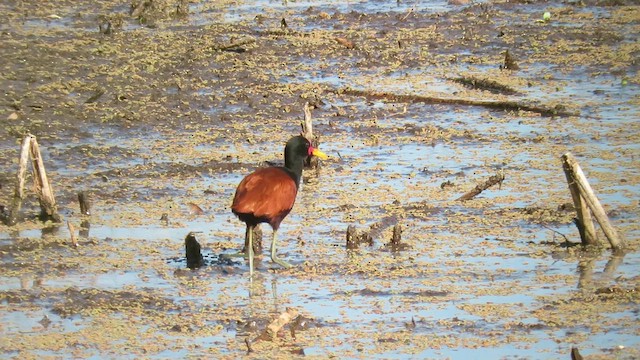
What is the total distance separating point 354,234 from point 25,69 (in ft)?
21.5

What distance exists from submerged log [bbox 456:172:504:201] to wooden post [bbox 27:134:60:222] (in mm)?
2990

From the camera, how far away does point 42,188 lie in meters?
8.95

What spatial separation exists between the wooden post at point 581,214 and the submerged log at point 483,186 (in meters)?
1.18

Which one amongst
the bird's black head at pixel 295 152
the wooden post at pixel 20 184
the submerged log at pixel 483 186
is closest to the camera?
the bird's black head at pixel 295 152

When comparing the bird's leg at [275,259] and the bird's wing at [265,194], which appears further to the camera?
the bird's leg at [275,259]

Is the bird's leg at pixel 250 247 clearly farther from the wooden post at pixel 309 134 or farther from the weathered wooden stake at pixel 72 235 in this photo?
the wooden post at pixel 309 134

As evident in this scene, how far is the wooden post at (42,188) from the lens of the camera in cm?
889

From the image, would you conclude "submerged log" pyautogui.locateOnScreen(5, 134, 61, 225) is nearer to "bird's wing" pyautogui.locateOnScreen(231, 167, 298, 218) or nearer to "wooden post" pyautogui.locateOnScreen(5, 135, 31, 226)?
"wooden post" pyautogui.locateOnScreen(5, 135, 31, 226)

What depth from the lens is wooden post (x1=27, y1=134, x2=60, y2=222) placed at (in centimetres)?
889

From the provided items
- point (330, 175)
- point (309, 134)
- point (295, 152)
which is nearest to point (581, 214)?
point (295, 152)

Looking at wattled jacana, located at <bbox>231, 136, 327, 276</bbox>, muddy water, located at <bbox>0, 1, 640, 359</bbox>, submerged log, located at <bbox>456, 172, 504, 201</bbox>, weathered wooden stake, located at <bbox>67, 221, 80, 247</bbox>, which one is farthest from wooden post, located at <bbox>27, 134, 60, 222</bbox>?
submerged log, located at <bbox>456, 172, 504, 201</bbox>

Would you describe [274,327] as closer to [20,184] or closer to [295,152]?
[295,152]

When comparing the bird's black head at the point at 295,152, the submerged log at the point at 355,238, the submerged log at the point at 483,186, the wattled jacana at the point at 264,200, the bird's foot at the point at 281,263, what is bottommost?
the bird's foot at the point at 281,263

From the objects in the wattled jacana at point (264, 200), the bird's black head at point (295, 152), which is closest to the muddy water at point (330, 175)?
the wattled jacana at point (264, 200)
